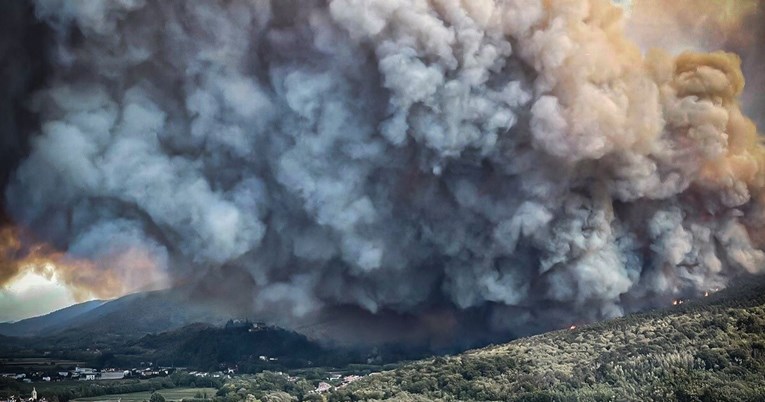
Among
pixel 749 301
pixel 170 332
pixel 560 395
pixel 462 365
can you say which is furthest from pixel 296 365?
pixel 749 301

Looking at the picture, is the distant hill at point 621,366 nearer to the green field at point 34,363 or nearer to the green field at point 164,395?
the green field at point 164,395

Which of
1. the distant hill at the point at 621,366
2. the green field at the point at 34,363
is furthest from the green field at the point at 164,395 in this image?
the distant hill at the point at 621,366

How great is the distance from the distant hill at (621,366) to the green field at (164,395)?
492cm

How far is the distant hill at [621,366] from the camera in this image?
97.5ft

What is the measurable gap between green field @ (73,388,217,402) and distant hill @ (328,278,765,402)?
16.1 ft

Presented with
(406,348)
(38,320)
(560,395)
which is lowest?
(560,395)

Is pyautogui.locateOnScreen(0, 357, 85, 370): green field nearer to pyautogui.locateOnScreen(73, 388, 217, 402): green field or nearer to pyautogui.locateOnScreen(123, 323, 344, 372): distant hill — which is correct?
pyautogui.locateOnScreen(123, 323, 344, 372): distant hill

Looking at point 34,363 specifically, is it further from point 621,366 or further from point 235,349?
point 621,366

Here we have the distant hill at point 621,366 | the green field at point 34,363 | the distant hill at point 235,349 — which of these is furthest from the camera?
the distant hill at point 235,349

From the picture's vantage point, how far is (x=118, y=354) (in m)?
41.1

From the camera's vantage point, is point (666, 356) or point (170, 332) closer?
point (666, 356)

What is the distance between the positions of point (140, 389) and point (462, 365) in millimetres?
11197

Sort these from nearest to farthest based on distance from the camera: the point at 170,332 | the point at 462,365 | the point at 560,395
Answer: the point at 560,395 < the point at 462,365 < the point at 170,332

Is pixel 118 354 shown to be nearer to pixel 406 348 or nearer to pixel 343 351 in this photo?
pixel 343 351
